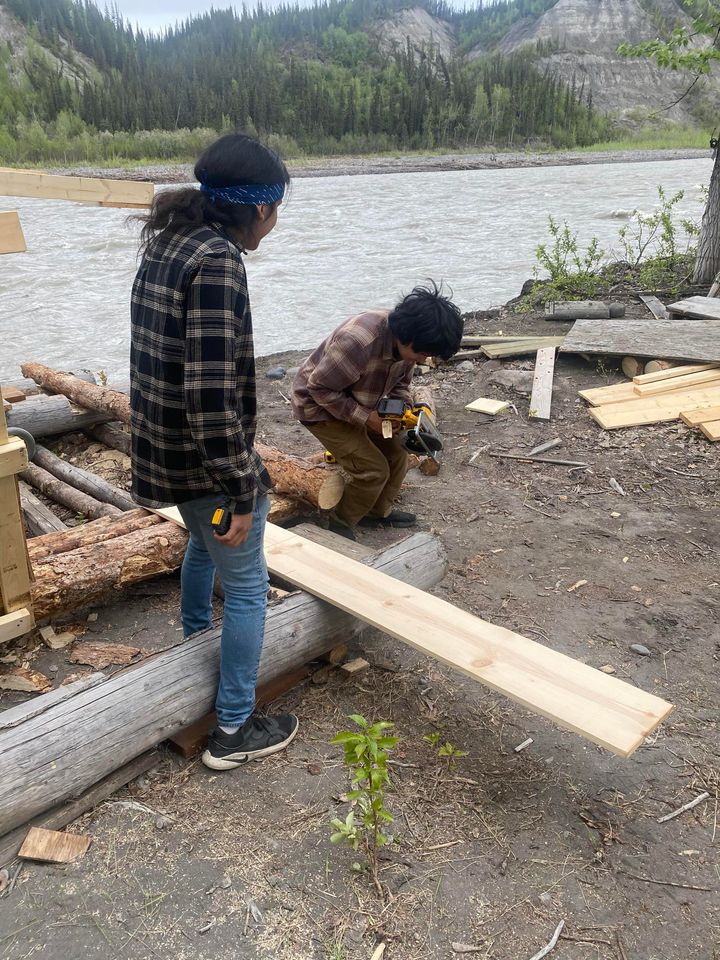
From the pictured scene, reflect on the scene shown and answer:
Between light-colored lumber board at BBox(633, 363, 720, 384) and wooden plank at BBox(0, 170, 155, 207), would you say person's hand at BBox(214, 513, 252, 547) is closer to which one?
wooden plank at BBox(0, 170, 155, 207)

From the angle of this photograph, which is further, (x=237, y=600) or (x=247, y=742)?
(x=247, y=742)

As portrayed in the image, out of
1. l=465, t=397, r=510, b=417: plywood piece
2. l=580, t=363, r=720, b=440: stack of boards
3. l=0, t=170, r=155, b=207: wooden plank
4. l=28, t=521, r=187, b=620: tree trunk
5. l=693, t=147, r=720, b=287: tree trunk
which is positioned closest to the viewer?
l=0, t=170, r=155, b=207: wooden plank

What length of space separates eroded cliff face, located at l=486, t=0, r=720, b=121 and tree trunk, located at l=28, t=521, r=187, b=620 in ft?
279

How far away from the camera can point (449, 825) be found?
2.46 m

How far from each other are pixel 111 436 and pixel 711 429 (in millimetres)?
4793

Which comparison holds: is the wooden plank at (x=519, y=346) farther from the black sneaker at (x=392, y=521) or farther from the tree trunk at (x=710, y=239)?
the black sneaker at (x=392, y=521)

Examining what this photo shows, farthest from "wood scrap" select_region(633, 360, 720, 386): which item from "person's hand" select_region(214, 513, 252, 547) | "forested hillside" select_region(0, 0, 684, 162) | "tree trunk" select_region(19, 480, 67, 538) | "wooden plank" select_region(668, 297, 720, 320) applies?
"forested hillside" select_region(0, 0, 684, 162)

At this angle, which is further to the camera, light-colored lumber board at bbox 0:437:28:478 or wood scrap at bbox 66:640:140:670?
wood scrap at bbox 66:640:140:670

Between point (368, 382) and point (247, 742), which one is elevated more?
point (368, 382)

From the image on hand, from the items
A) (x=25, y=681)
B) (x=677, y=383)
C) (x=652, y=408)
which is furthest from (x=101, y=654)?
(x=677, y=383)

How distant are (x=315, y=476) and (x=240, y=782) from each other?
2.15 metres

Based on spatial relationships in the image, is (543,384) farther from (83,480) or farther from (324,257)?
→ (324,257)

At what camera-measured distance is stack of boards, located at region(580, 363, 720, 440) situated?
5965 millimetres

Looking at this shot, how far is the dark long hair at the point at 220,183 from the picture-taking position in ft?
6.97
